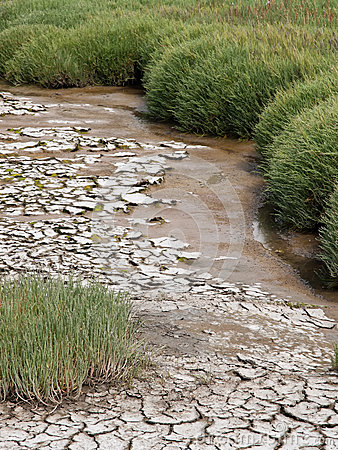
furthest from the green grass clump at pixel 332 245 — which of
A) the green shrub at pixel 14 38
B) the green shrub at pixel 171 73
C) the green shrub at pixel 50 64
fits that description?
the green shrub at pixel 14 38

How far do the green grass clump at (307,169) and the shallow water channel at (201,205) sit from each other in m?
0.23

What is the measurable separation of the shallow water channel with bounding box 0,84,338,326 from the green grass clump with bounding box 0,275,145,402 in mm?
1338

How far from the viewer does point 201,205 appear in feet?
20.3

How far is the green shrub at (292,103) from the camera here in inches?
264

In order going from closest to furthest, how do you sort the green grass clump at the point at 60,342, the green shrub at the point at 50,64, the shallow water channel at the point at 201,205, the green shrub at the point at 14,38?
the green grass clump at the point at 60,342
the shallow water channel at the point at 201,205
the green shrub at the point at 50,64
the green shrub at the point at 14,38

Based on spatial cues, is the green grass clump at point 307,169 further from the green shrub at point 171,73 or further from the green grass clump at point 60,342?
the green shrub at point 171,73

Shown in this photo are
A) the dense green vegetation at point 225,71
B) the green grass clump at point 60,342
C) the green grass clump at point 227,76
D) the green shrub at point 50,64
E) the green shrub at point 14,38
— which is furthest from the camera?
the green shrub at point 14,38

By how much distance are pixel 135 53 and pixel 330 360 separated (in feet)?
29.8

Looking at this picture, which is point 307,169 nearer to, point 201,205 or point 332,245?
point 332,245

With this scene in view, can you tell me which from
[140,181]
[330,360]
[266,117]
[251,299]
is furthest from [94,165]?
[330,360]

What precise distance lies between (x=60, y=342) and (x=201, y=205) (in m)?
3.51

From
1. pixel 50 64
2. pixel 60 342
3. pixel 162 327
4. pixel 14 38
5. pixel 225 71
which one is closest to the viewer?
pixel 60 342

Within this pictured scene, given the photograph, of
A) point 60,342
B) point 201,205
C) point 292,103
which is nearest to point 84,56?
point 292,103

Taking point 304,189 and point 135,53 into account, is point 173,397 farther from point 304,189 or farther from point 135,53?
point 135,53
